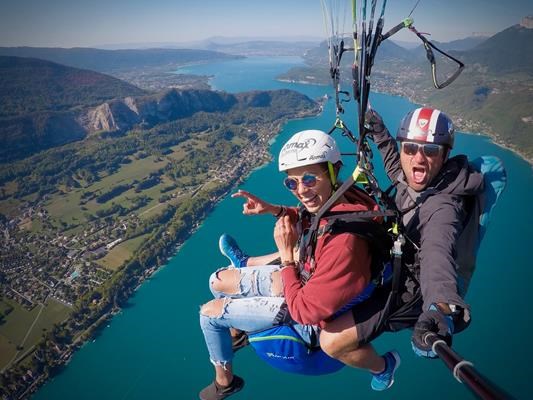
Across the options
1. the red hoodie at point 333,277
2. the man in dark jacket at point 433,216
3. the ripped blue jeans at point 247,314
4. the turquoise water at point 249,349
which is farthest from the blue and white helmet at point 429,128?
the turquoise water at point 249,349

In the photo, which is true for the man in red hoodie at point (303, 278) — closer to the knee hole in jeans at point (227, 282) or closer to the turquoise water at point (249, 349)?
the knee hole in jeans at point (227, 282)

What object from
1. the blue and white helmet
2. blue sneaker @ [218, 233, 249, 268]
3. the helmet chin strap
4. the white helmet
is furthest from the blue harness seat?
the blue and white helmet

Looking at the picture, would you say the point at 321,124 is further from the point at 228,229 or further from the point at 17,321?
the point at 17,321

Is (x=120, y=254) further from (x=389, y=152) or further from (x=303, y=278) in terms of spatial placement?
(x=303, y=278)

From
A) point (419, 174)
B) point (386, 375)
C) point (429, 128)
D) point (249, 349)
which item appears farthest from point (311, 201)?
point (249, 349)

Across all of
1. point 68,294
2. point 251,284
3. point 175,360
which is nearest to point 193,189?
point 68,294

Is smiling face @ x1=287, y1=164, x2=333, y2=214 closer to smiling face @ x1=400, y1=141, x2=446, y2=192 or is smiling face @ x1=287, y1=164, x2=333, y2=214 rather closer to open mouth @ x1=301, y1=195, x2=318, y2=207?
open mouth @ x1=301, y1=195, x2=318, y2=207
